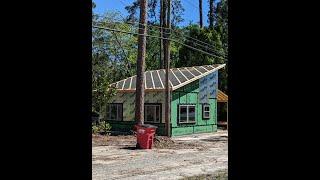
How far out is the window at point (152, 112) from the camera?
1063 inches

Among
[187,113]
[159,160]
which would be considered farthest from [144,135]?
[187,113]

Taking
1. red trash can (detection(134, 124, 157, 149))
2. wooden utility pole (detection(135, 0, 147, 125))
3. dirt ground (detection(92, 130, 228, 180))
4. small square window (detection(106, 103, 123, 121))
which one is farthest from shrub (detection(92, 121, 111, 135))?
red trash can (detection(134, 124, 157, 149))

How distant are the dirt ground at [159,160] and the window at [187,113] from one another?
3882 millimetres

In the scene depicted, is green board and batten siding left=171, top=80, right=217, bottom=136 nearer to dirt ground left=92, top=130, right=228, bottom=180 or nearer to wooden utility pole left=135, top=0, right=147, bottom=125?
wooden utility pole left=135, top=0, right=147, bottom=125

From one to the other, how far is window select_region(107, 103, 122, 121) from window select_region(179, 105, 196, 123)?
13.8 feet

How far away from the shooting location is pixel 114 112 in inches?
1156

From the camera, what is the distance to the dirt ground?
12.1 metres

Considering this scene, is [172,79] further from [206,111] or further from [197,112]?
[206,111]

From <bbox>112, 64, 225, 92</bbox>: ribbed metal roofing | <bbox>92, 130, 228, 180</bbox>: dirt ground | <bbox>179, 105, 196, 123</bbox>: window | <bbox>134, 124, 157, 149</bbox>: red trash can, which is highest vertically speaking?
<bbox>112, 64, 225, 92</bbox>: ribbed metal roofing

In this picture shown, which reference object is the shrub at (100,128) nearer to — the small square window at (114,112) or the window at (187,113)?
the small square window at (114,112)

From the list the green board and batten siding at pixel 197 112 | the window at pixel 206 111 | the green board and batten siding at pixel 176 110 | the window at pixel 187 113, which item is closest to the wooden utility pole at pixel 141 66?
the green board and batten siding at pixel 176 110

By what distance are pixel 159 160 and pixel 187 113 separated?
12.3m
